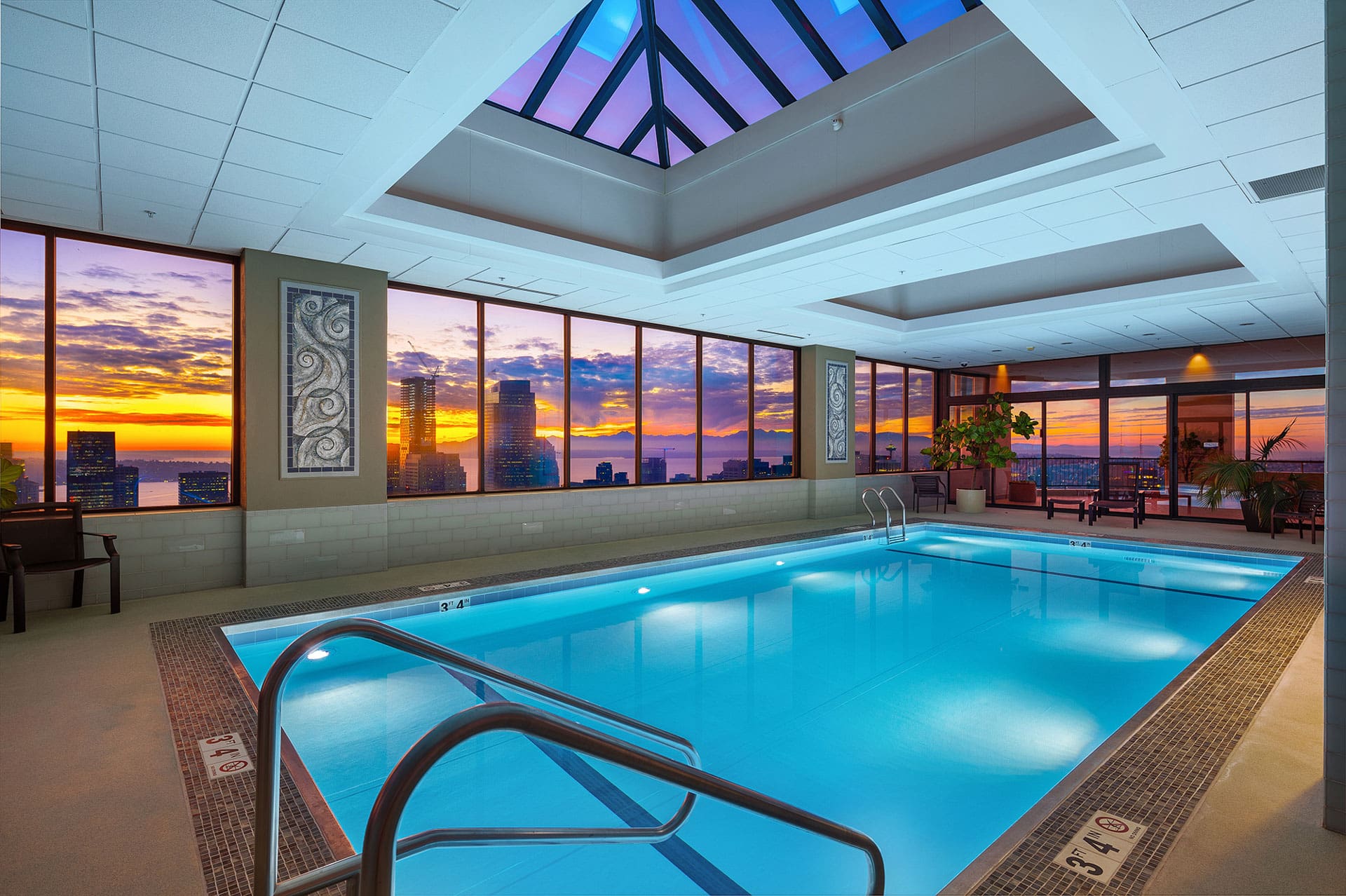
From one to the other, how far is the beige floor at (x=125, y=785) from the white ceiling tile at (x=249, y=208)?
2.84 meters

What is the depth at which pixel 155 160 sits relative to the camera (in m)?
3.70

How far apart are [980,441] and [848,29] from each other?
8.23 meters

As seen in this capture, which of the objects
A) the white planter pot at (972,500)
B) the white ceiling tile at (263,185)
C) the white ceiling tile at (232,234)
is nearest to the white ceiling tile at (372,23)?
the white ceiling tile at (263,185)

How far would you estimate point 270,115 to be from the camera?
3.25 meters

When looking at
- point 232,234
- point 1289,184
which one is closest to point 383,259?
point 232,234

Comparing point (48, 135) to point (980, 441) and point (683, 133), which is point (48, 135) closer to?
point (683, 133)

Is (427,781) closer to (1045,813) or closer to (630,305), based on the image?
(1045,813)

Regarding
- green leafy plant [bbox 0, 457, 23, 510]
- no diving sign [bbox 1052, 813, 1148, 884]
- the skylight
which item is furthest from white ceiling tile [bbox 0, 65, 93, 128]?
no diving sign [bbox 1052, 813, 1148, 884]

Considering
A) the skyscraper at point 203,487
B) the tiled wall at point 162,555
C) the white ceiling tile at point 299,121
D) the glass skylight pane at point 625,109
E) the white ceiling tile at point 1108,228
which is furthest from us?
the glass skylight pane at point 625,109

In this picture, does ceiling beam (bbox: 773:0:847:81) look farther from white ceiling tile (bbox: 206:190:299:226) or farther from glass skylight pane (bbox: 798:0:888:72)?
white ceiling tile (bbox: 206:190:299:226)

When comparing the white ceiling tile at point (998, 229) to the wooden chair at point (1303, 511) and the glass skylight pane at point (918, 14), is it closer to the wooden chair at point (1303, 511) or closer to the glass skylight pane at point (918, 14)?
the glass skylight pane at point (918, 14)

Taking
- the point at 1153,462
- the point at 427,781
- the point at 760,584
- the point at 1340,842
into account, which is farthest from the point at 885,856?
the point at 1153,462

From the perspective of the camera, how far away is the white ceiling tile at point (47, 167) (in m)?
3.63

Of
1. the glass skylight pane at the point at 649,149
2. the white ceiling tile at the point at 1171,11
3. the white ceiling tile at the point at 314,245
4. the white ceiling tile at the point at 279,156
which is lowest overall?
→ the white ceiling tile at the point at 314,245
